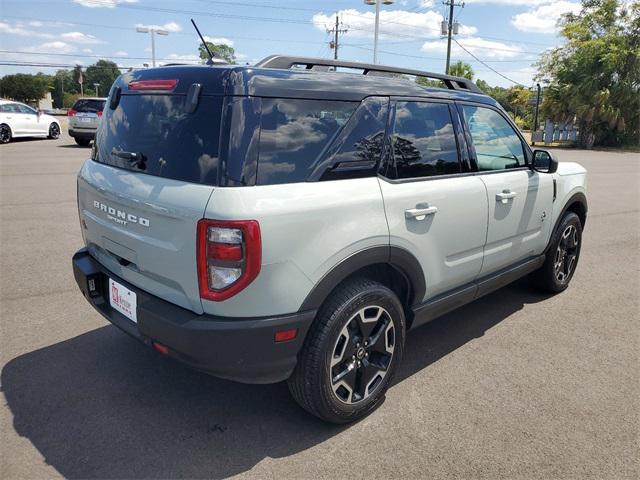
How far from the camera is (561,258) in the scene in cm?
480

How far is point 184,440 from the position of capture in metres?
2.59

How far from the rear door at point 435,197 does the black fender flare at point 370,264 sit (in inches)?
2.2

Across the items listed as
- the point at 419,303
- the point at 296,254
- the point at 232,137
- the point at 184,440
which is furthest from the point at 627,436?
the point at 232,137

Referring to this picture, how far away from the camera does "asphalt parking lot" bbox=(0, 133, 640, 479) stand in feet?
8.04

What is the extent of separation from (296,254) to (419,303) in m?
1.14

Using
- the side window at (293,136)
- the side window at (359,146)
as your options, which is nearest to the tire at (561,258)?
the side window at (359,146)

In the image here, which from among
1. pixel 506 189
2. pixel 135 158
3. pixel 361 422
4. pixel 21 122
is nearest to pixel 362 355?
pixel 361 422

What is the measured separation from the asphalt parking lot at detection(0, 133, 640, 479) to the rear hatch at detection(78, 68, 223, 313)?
79 cm

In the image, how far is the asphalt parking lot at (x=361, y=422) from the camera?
2.45 m

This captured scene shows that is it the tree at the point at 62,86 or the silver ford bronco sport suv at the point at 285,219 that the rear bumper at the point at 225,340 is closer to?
the silver ford bronco sport suv at the point at 285,219

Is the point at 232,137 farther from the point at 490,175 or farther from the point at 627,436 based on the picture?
the point at 627,436

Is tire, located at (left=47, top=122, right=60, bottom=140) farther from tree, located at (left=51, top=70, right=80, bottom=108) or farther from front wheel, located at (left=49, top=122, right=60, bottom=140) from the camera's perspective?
tree, located at (left=51, top=70, right=80, bottom=108)

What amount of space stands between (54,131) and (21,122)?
215cm

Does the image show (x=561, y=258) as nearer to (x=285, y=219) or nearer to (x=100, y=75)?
(x=285, y=219)
